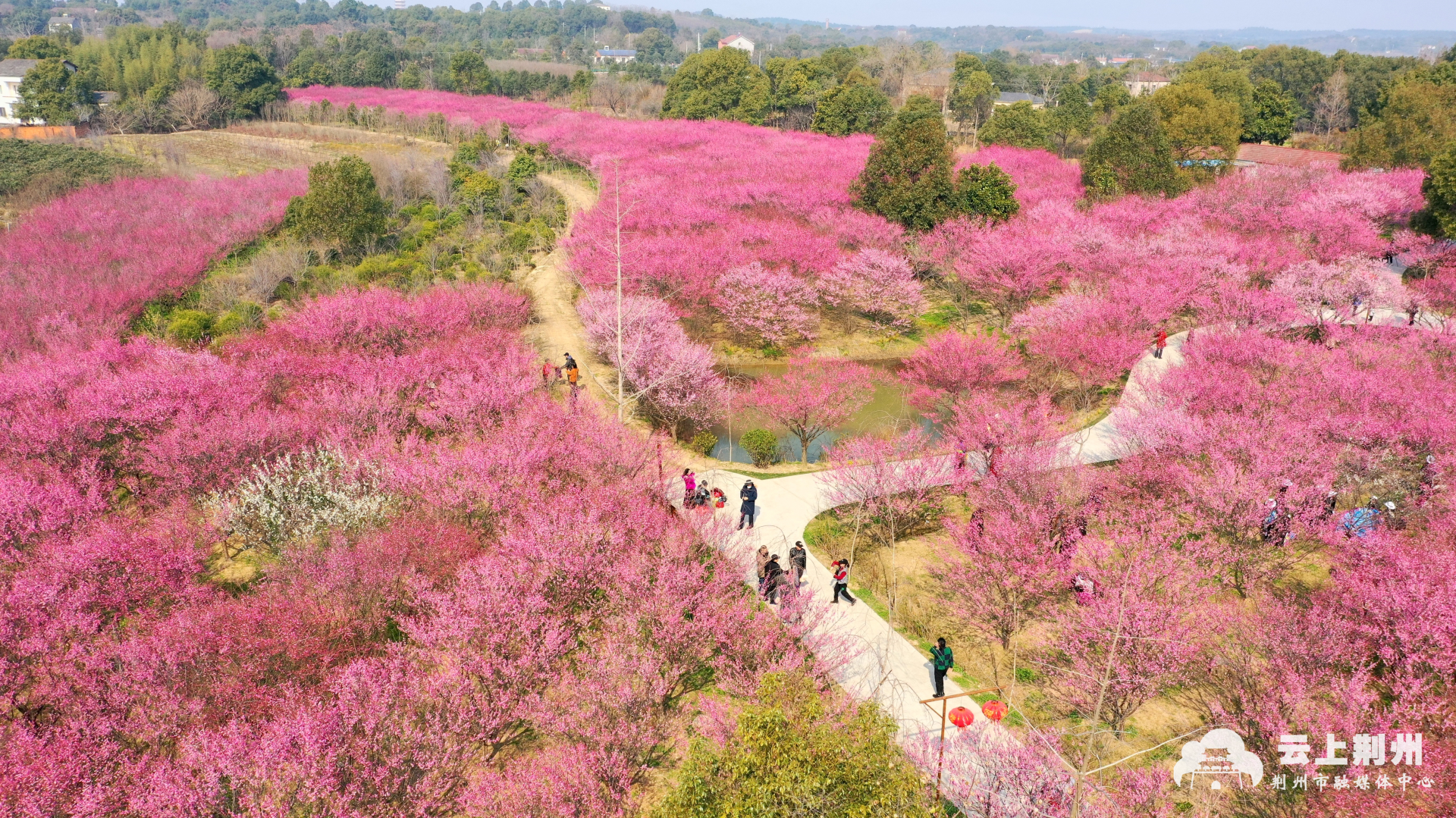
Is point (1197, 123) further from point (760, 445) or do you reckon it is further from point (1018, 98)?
point (1018, 98)

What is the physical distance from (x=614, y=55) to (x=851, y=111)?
144581 millimetres

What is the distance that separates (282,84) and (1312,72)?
4227 inches

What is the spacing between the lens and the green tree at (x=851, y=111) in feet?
186

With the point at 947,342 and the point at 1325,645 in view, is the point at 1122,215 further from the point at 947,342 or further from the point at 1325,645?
the point at 1325,645

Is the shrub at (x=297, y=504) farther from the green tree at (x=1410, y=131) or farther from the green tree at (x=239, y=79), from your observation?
the green tree at (x=239, y=79)

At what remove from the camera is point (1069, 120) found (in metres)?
56.3

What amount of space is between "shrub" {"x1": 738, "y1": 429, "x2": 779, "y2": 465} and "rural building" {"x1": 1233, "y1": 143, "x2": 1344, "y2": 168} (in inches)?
1701

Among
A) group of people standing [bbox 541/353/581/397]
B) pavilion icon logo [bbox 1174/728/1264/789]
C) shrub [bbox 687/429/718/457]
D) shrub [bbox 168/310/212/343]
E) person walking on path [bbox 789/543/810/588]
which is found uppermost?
shrub [bbox 168/310/212/343]

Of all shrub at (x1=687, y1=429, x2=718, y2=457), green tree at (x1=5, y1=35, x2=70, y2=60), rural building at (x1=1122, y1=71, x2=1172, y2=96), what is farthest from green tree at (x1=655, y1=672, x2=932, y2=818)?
rural building at (x1=1122, y1=71, x2=1172, y2=96)

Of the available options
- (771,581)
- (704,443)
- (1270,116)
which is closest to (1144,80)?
(1270,116)

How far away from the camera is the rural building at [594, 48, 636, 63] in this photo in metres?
167

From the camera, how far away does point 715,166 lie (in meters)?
43.2

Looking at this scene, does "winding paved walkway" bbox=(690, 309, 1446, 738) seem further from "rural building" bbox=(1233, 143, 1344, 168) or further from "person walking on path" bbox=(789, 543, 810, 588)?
"rural building" bbox=(1233, 143, 1344, 168)

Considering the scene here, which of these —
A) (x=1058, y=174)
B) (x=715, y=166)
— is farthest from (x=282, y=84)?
(x=1058, y=174)
